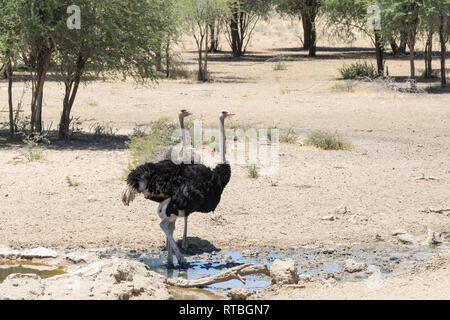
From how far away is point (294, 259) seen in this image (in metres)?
9.30

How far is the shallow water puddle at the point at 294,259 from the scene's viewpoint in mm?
8227

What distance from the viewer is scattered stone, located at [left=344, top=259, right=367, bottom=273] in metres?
8.62

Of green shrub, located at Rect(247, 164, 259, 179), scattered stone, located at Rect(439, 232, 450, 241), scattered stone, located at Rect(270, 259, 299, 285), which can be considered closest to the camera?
scattered stone, located at Rect(270, 259, 299, 285)

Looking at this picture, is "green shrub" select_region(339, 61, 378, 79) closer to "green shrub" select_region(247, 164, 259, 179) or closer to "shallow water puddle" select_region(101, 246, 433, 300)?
"green shrub" select_region(247, 164, 259, 179)

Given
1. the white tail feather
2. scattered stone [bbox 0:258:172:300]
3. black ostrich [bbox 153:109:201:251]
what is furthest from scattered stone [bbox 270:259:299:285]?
the white tail feather

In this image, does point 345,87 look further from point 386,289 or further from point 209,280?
point 386,289

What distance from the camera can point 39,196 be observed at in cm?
1198

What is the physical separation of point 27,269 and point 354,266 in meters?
3.42

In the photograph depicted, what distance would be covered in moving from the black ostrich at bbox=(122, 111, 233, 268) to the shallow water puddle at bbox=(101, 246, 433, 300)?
1.06 ft

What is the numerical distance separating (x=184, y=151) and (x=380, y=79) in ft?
66.1

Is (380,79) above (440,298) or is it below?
above

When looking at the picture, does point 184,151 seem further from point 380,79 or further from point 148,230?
point 380,79

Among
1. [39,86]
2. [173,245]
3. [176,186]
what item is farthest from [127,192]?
[39,86]

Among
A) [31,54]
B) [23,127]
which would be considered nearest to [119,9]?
[31,54]
